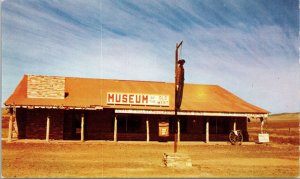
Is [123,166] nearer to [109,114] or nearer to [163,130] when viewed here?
[163,130]

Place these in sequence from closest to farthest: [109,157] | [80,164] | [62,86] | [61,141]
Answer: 1. [80,164]
2. [109,157]
3. [61,141]
4. [62,86]

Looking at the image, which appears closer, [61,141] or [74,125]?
[61,141]

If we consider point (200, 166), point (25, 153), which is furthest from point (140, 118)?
point (200, 166)

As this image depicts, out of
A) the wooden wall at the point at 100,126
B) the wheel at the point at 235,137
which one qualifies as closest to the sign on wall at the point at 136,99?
the wooden wall at the point at 100,126

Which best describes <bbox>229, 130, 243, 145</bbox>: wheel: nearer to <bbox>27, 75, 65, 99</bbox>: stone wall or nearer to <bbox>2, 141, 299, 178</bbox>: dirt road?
<bbox>2, 141, 299, 178</bbox>: dirt road

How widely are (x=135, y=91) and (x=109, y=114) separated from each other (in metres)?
3.66

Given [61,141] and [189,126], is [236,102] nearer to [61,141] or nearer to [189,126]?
[189,126]

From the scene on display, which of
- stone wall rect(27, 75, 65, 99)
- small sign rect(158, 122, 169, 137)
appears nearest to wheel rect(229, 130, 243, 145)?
small sign rect(158, 122, 169, 137)

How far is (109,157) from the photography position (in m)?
15.2

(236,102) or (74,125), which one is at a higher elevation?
(236,102)

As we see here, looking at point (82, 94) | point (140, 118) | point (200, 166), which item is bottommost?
point (200, 166)

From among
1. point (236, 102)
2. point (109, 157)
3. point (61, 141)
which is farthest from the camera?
point (236, 102)

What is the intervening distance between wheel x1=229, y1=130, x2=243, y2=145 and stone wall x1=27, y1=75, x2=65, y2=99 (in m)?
12.7

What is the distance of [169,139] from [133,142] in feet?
10.6
